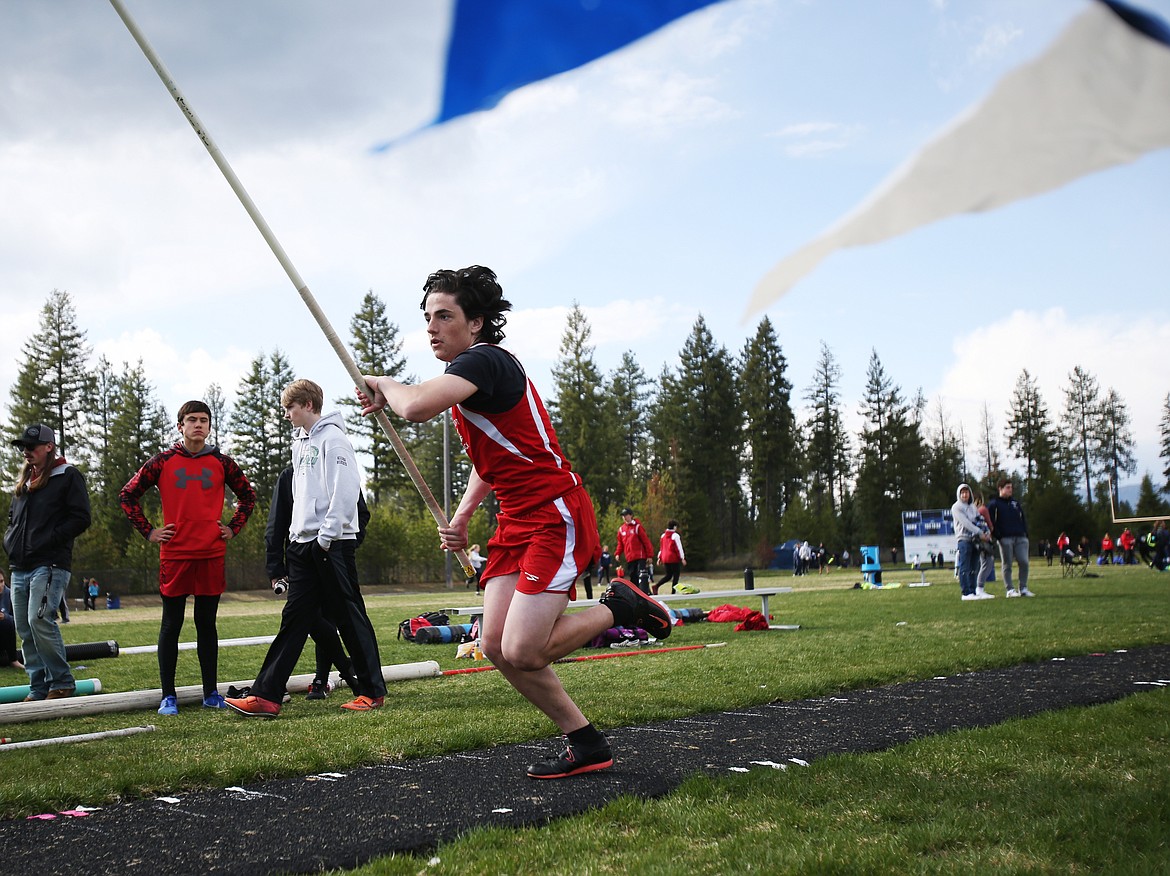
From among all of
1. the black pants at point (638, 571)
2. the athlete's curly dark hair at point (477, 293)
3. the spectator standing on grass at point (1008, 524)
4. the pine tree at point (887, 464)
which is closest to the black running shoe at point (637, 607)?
the athlete's curly dark hair at point (477, 293)

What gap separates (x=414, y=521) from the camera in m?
63.3

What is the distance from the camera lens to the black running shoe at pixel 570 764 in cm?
418

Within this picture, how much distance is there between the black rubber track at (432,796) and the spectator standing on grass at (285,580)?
9.61 ft

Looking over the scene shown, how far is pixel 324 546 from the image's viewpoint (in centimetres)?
660

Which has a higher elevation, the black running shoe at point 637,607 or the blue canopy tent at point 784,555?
the black running shoe at point 637,607

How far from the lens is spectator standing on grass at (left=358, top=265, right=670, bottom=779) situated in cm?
404

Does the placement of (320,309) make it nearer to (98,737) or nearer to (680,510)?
(98,737)

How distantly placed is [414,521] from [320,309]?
198 ft

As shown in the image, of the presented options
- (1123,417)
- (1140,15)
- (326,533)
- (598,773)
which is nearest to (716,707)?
(598,773)

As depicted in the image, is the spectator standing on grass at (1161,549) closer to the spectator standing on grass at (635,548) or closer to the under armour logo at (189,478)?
the spectator standing on grass at (635,548)

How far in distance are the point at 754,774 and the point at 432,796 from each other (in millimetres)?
1343

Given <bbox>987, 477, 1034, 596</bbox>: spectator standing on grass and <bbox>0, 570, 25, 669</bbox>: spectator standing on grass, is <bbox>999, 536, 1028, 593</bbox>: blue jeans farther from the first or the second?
<bbox>0, 570, 25, 669</bbox>: spectator standing on grass

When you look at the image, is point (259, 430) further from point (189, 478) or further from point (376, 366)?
point (189, 478)

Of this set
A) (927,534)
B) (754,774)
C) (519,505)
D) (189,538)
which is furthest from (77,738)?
(927,534)
